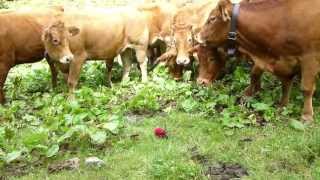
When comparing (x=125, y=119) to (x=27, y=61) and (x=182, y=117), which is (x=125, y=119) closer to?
(x=182, y=117)

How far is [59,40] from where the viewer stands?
30.4 ft

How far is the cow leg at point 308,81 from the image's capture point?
7539 mm

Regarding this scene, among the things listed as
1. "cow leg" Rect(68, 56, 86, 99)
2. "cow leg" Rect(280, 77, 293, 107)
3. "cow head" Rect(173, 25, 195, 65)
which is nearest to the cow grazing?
"cow head" Rect(173, 25, 195, 65)

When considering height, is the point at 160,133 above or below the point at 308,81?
below

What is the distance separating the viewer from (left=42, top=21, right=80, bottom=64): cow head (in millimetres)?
9258

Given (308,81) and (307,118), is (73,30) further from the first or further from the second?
(307,118)

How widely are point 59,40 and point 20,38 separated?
3.47 feet

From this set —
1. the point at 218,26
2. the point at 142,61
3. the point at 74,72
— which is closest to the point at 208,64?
the point at 142,61

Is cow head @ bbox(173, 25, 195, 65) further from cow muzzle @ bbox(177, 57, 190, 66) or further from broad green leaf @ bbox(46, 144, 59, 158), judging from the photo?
broad green leaf @ bbox(46, 144, 59, 158)

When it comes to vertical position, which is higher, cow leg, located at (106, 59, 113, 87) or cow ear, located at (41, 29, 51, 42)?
cow ear, located at (41, 29, 51, 42)

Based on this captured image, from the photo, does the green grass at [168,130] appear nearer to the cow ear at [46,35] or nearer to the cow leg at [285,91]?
the cow leg at [285,91]

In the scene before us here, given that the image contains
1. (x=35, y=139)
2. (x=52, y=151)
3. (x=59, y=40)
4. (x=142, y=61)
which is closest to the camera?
(x=52, y=151)

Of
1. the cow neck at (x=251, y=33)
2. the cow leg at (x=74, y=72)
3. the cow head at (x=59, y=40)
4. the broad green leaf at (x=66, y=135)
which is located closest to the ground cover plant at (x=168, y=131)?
the broad green leaf at (x=66, y=135)

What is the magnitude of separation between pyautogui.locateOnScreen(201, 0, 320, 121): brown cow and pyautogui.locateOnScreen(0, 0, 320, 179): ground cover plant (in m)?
0.53
